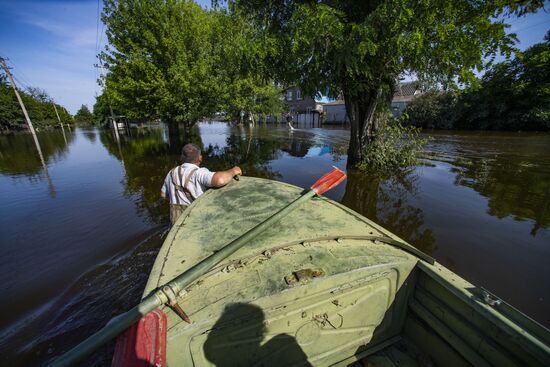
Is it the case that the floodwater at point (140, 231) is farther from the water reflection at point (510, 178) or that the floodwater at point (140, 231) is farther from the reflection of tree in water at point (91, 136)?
the reflection of tree in water at point (91, 136)

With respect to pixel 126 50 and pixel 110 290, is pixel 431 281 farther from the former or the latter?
pixel 126 50

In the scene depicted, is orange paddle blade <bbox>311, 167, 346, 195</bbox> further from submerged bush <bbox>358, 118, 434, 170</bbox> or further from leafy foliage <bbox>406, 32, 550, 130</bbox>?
leafy foliage <bbox>406, 32, 550, 130</bbox>

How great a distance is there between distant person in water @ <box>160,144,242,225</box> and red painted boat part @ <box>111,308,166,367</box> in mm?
2199

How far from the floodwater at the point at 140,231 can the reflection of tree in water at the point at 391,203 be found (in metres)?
0.03

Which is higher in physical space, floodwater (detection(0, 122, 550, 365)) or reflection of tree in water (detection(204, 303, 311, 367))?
reflection of tree in water (detection(204, 303, 311, 367))

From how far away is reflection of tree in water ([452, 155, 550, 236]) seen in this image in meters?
5.55

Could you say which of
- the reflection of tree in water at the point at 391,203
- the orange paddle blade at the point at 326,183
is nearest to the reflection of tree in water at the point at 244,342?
the orange paddle blade at the point at 326,183

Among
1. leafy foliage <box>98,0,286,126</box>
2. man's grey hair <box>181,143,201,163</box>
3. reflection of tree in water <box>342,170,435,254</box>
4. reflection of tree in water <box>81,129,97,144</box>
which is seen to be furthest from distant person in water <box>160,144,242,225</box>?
reflection of tree in water <box>81,129,97,144</box>

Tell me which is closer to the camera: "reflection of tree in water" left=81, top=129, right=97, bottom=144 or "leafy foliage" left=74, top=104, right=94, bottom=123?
"reflection of tree in water" left=81, top=129, right=97, bottom=144

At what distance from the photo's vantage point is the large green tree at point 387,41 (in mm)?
4703

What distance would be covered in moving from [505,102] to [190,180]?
3115 cm

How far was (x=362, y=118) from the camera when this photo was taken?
28.3 feet

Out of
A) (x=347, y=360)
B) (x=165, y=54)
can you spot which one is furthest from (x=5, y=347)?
(x=165, y=54)

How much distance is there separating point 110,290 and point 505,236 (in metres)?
7.40
